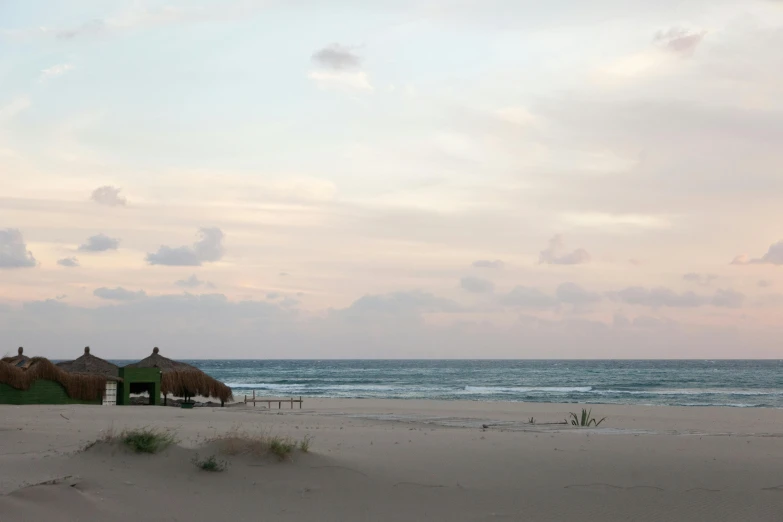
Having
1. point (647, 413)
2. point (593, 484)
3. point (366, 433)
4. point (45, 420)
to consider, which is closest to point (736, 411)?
point (647, 413)

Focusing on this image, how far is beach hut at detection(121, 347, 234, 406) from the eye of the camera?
97.8 ft

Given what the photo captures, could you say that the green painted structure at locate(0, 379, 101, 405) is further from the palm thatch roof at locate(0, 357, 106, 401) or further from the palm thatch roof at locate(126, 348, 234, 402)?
the palm thatch roof at locate(126, 348, 234, 402)

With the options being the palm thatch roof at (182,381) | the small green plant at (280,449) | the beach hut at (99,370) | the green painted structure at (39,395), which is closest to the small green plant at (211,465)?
the small green plant at (280,449)

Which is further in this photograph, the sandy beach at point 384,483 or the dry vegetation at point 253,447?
the dry vegetation at point 253,447

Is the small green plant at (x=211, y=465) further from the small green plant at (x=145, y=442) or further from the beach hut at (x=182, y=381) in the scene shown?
the beach hut at (x=182, y=381)

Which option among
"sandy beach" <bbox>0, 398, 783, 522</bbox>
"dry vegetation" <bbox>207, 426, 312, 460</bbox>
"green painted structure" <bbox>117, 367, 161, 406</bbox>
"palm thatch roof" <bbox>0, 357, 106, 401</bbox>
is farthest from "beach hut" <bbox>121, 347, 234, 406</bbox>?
"dry vegetation" <bbox>207, 426, 312, 460</bbox>

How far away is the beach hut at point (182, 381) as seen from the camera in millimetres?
29797

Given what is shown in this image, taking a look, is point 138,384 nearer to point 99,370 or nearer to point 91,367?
point 99,370

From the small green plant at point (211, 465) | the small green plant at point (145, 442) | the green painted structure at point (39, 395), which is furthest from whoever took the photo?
the green painted structure at point (39, 395)

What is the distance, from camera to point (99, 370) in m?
28.6

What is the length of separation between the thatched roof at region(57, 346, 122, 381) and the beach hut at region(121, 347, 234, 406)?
770 mm

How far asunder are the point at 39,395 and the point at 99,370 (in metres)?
2.66

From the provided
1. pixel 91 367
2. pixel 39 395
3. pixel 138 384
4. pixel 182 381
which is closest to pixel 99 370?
pixel 91 367

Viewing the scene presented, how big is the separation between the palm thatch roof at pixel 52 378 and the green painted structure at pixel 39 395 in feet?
0.39
